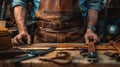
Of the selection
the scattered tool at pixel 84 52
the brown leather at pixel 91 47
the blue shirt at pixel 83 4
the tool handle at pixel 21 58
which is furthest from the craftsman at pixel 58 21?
the tool handle at pixel 21 58

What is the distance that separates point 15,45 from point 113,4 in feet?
7.87

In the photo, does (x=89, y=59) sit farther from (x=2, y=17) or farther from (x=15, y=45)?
(x=2, y=17)

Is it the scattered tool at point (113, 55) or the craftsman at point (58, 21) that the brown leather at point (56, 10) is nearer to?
the craftsman at point (58, 21)

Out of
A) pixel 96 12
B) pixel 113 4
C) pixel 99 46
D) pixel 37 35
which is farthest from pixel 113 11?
pixel 99 46

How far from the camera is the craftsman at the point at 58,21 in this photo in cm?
335

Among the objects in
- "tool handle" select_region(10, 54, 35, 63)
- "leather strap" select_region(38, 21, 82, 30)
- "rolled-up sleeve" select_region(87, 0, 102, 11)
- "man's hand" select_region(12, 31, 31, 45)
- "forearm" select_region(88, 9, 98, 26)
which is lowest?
"tool handle" select_region(10, 54, 35, 63)

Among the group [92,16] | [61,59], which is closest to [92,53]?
[61,59]

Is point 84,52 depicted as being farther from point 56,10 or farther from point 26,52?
point 56,10

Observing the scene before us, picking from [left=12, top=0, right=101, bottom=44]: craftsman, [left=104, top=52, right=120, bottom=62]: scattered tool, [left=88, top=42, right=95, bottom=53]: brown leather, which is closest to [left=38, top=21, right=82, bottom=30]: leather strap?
[left=12, top=0, right=101, bottom=44]: craftsman

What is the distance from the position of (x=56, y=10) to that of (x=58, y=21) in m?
0.14

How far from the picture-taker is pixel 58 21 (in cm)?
335

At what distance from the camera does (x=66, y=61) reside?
232 centimetres

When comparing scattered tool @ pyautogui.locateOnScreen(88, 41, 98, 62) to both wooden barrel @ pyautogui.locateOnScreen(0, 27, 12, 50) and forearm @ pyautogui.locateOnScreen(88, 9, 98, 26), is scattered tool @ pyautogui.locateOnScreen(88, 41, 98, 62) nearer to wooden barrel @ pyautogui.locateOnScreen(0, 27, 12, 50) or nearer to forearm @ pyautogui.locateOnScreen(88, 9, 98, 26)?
wooden barrel @ pyautogui.locateOnScreen(0, 27, 12, 50)

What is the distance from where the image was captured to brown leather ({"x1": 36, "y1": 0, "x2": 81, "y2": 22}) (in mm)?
3377
